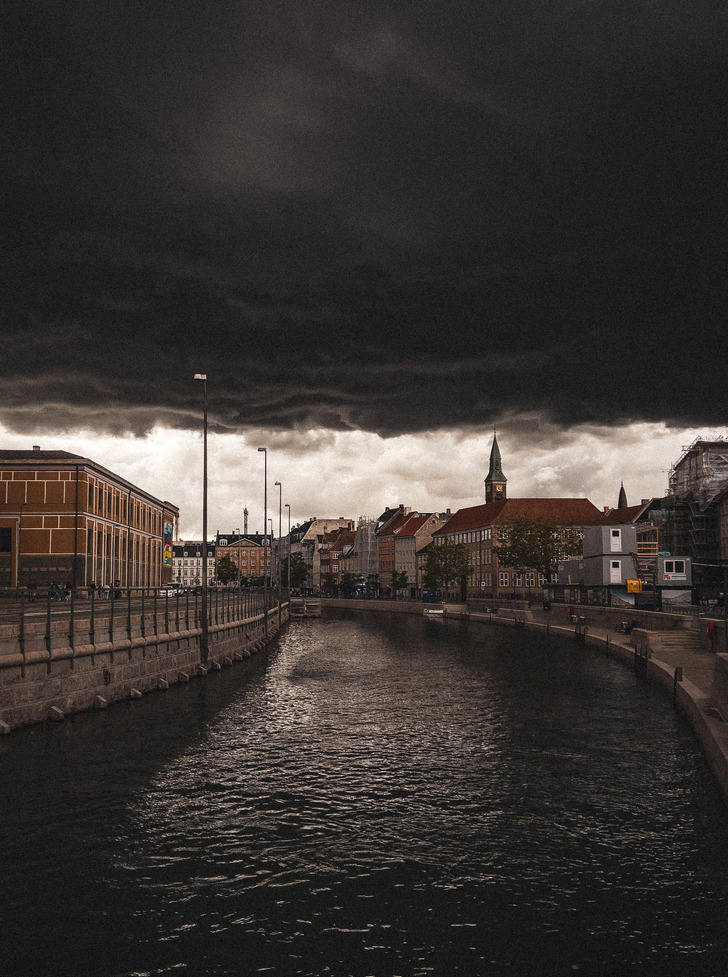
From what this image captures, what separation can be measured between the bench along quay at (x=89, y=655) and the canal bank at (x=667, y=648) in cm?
1824

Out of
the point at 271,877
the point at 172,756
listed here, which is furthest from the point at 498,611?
the point at 271,877

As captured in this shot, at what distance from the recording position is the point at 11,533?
98062 mm

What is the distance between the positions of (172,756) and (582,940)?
13.6m

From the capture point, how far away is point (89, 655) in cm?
2809

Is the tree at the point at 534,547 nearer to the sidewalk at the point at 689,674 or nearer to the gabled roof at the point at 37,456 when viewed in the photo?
the sidewalk at the point at 689,674

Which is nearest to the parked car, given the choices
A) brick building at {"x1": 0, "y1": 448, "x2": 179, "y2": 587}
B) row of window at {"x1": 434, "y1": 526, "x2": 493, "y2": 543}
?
brick building at {"x1": 0, "y1": 448, "x2": 179, "y2": 587}

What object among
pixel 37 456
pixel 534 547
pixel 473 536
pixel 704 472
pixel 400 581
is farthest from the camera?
pixel 400 581

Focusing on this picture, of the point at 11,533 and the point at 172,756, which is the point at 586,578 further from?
the point at 172,756

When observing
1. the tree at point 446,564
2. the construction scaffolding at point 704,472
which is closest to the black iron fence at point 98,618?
the construction scaffolding at point 704,472

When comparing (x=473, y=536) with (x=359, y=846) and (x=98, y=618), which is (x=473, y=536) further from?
(x=359, y=846)

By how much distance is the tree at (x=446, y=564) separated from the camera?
145m

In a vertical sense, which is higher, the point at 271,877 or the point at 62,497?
the point at 62,497

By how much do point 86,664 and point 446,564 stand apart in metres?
119

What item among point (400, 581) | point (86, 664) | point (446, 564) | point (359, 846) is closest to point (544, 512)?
point (446, 564)
